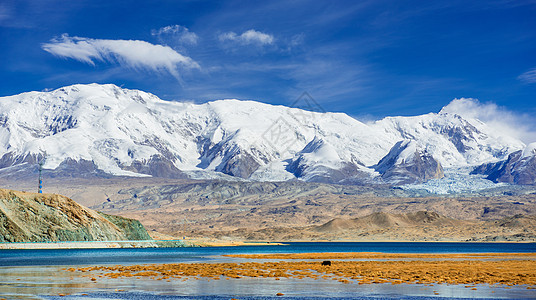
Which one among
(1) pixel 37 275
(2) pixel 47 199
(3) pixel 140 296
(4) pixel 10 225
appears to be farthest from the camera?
(2) pixel 47 199

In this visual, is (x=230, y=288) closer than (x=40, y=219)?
Yes

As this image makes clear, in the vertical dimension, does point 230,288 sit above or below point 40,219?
below

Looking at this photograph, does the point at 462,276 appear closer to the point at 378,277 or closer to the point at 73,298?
the point at 378,277

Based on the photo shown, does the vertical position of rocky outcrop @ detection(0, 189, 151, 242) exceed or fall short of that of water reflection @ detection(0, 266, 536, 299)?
it exceeds it

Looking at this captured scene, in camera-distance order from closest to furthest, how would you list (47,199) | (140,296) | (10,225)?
(140,296) → (10,225) → (47,199)

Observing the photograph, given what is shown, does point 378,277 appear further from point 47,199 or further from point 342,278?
point 47,199

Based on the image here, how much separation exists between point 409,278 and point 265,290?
68.3 ft

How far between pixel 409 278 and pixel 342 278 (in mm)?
7848

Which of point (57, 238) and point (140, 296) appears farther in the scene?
point (57, 238)

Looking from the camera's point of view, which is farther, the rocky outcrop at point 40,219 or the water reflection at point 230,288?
the rocky outcrop at point 40,219

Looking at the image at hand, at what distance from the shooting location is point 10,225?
173250mm

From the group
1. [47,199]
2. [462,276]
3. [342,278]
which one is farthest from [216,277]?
[47,199]

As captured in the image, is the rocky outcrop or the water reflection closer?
the water reflection

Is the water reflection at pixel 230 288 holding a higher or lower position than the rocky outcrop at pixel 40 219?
lower
